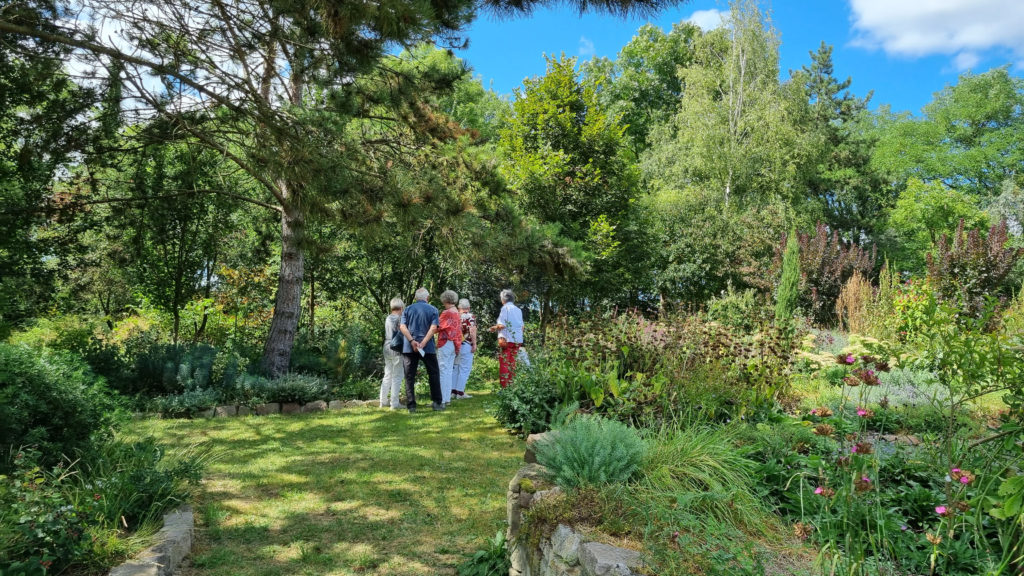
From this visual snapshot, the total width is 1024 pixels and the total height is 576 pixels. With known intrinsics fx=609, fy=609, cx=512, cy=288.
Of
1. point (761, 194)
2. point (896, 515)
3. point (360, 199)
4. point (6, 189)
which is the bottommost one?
point (896, 515)

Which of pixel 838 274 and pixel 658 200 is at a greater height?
pixel 658 200

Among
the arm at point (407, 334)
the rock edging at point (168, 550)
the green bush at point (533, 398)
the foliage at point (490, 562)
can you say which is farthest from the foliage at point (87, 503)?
the arm at point (407, 334)

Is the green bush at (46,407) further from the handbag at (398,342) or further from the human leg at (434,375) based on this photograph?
the human leg at (434,375)

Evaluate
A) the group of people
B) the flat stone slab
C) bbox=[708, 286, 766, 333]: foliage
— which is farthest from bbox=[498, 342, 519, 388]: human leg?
the flat stone slab

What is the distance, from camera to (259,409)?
25.8 feet

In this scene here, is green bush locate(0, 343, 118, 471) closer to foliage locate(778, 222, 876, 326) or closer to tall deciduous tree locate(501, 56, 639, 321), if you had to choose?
tall deciduous tree locate(501, 56, 639, 321)

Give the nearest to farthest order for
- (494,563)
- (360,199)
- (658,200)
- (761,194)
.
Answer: (494,563) → (360,199) → (658,200) → (761,194)

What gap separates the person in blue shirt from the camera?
25.7 feet

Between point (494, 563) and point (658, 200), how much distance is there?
59.9 feet

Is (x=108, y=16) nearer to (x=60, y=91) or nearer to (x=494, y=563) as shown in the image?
(x=60, y=91)

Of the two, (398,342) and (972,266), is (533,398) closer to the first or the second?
(398,342)

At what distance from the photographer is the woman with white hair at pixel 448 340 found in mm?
8438

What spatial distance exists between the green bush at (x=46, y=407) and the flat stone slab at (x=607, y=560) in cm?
317

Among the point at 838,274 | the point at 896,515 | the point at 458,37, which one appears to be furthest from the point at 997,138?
the point at 896,515
